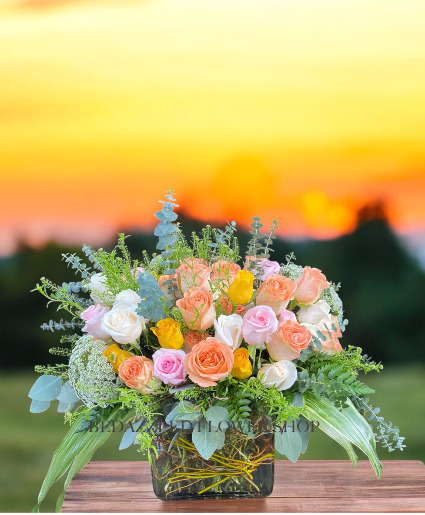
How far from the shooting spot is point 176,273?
1.34 m

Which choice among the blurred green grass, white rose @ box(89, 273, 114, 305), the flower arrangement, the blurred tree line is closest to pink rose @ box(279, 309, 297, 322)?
the flower arrangement

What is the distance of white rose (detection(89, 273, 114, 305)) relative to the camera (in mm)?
1392

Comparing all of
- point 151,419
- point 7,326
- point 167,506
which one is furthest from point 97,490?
point 7,326

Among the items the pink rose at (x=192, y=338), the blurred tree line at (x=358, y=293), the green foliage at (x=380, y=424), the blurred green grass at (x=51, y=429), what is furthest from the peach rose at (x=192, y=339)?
the blurred tree line at (x=358, y=293)

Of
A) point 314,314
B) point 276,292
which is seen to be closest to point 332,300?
point 314,314

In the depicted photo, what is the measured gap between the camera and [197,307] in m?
1.26

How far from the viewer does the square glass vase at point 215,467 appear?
4.42 feet

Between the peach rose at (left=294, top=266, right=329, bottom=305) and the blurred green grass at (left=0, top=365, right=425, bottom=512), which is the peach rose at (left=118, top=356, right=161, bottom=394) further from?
the blurred green grass at (left=0, top=365, right=425, bottom=512)

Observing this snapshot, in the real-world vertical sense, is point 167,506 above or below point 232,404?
below

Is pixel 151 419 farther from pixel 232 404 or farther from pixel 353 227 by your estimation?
pixel 353 227

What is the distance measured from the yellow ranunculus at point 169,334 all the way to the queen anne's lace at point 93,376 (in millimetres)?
115

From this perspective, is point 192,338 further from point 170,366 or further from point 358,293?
point 358,293

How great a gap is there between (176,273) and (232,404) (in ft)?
0.89

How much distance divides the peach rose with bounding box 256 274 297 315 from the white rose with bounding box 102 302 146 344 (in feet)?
0.76
